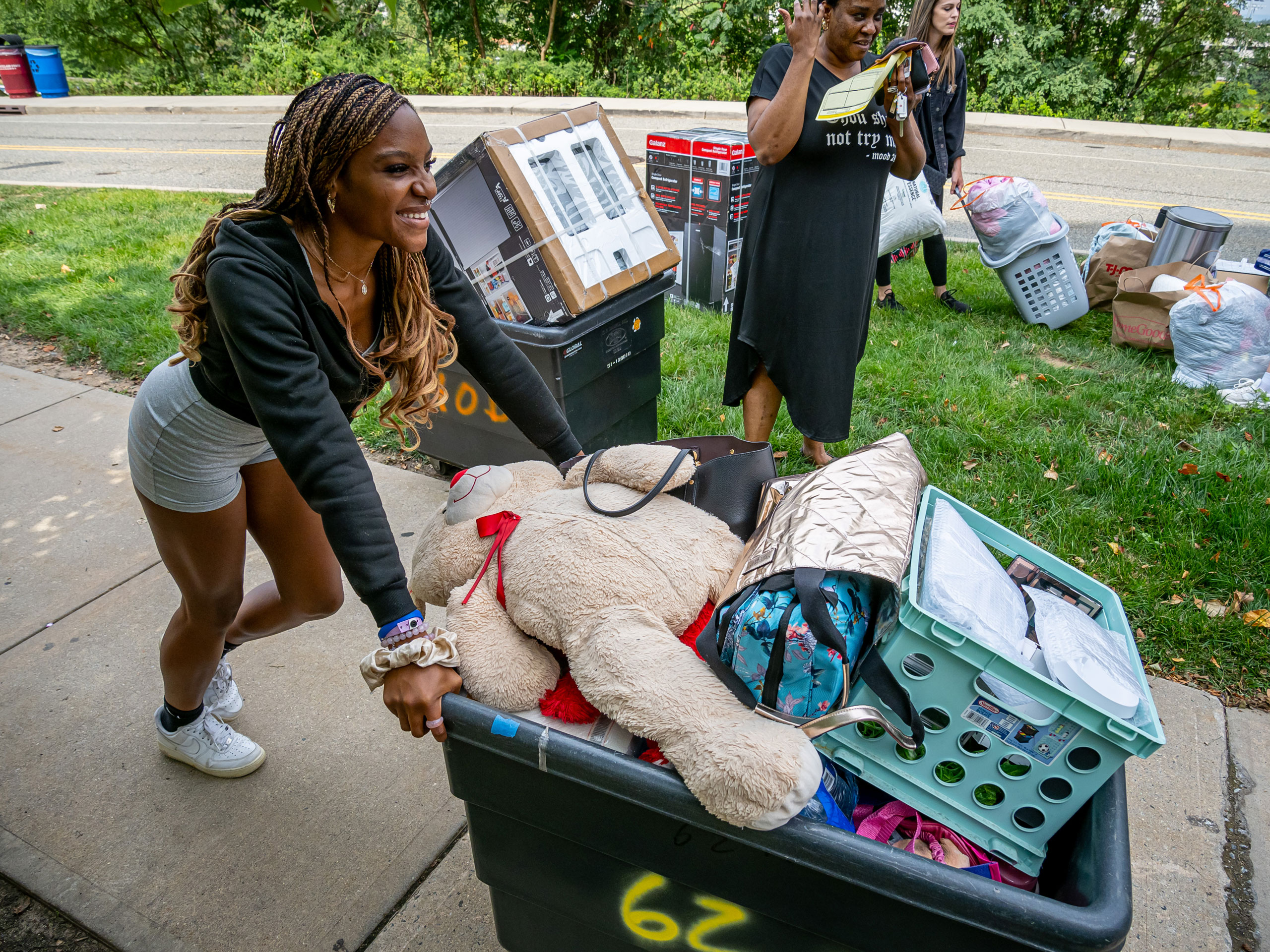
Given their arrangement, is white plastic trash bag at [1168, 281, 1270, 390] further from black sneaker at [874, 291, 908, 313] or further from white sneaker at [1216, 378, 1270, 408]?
black sneaker at [874, 291, 908, 313]

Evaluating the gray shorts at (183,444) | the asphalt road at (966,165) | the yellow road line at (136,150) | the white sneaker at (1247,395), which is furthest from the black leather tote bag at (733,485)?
the yellow road line at (136,150)

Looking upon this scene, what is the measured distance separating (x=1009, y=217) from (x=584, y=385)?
139 inches

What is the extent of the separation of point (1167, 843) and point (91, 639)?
11.4ft

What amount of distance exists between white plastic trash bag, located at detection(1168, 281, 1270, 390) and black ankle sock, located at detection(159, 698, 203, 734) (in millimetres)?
4909

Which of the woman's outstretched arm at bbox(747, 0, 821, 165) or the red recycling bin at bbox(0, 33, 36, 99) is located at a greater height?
the woman's outstretched arm at bbox(747, 0, 821, 165)

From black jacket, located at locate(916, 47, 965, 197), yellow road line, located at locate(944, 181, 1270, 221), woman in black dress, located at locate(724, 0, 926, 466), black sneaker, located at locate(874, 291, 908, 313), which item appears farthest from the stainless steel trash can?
yellow road line, located at locate(944, 181, 1270, 221)

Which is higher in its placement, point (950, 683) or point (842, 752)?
point (950, 683)

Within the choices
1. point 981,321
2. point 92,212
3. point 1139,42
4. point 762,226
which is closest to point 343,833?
point 762,226

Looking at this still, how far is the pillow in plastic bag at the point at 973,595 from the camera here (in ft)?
4.26

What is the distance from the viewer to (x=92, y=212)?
26.9 feet

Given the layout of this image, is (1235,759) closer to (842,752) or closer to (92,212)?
(842,752)

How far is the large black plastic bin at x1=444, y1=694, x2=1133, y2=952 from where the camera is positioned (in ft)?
3.38

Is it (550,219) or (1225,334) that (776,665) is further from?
(1225,334)

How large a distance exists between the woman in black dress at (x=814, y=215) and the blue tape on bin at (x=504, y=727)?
2195 millimetres
